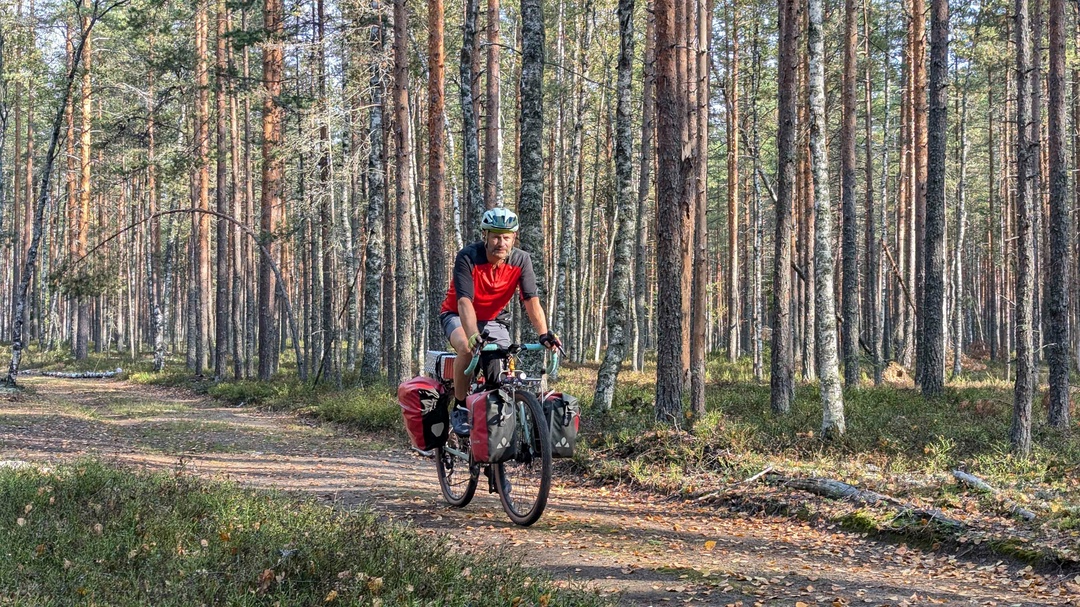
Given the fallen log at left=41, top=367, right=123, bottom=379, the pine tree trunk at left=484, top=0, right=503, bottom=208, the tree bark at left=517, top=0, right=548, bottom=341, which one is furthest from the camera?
the fallen log at left=41, top=367, right=123, bottom=379

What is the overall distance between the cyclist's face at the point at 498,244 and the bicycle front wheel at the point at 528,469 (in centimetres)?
115

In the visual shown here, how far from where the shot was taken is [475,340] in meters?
6.41

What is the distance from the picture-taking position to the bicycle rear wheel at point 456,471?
7289 mm

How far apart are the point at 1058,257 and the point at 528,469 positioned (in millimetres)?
10303

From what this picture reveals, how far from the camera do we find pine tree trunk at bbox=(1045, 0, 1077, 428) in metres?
12.3

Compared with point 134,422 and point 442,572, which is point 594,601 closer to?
point 442,572

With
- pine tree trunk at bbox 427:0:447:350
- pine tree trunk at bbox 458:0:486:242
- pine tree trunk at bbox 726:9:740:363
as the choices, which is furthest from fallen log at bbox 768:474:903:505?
pine tree trunk at bbox 726:9:740:363

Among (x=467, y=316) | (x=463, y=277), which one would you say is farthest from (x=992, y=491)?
(x=463, y=277)

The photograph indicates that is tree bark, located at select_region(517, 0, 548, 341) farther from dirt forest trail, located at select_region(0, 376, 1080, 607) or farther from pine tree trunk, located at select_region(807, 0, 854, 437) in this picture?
pine tree trunk, located at select_region(807, 0, 854, 437)

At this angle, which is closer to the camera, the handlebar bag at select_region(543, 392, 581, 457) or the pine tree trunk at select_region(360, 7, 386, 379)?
the handlebar bag at select_region(543, 392, 581, 457)

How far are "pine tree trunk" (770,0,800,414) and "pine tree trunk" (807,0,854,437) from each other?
6.13ft

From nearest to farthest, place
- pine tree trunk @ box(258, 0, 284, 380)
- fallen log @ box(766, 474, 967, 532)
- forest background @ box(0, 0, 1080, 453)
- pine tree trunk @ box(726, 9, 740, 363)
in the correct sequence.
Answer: fallen log @ box(766, 474, 967, 532) < forest background @ box(0, 0, 1080, 453) < pine tree trunk @ box(258, 0, 284, 380) < pine tree trunk @ box(726, 9, 740, 363)

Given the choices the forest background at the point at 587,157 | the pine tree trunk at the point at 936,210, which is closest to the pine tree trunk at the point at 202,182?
the forest background at the point at 587,157

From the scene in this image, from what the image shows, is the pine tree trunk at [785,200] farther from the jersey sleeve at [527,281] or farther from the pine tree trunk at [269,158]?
the pine tree trunk at [269,158]
